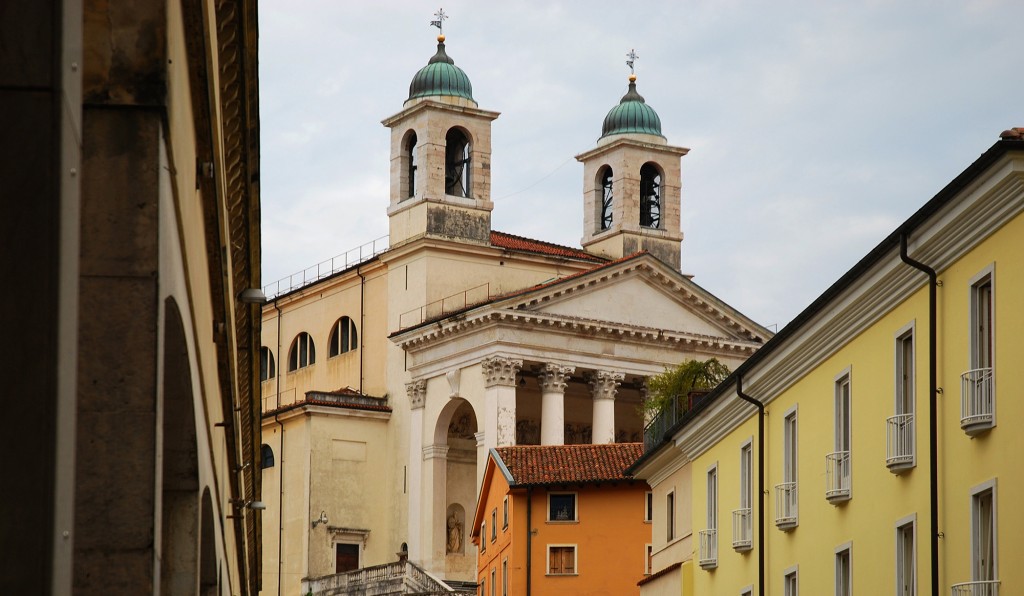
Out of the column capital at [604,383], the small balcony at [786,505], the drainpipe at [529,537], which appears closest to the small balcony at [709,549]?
the small balcony at [786,505]

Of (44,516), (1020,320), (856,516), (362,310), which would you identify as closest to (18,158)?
(44,516)

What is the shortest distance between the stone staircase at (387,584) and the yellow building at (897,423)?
89.5 feet

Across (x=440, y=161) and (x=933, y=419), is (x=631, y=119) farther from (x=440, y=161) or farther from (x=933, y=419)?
(x=933, y=419)

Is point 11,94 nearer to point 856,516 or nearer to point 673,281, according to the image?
point 856,516

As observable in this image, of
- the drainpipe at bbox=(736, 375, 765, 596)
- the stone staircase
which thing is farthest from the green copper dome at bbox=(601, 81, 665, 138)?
the drainpipe at bbox=(736, 375, 765, 596)

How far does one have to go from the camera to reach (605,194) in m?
77.2

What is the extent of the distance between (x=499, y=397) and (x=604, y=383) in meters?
4.37

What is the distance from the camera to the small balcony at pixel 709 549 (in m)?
32.4

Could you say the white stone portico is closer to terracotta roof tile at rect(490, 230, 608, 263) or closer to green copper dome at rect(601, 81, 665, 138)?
terracotta roof tile at rect(490, 230, 608, 263)

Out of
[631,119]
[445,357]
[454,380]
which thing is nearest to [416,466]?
[454,380]

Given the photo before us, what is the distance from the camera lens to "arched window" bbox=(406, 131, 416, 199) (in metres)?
70.6

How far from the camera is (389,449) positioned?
6988 centimetres

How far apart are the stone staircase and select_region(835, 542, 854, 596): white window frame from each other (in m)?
33.4

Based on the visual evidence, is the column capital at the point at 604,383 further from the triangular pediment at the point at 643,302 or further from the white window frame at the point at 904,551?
the white window frame at the point at 904,551
